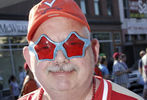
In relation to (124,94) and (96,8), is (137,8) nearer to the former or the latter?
(96,8)

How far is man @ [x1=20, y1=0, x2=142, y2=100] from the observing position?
1.26 metres

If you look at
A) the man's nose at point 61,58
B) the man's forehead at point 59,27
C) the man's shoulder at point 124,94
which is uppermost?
the man's forehead at point 59,27

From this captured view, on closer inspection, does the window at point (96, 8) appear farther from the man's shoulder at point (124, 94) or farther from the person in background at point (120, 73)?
the man's shoulder at point (124, 94)

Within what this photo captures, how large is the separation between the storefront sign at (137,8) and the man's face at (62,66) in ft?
60.6

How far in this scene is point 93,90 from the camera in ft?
4.75

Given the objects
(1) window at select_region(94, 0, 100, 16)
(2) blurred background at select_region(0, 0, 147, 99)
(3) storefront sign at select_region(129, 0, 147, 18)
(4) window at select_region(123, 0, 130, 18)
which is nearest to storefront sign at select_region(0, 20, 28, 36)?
(2) blurred background at select_region(0, 0, 147, 99)

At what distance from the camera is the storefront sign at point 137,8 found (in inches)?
739

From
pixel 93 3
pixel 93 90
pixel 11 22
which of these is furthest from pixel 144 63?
pixel 93 3

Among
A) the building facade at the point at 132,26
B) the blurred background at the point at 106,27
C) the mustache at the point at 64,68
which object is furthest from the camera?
the building facade at the point at 132,26

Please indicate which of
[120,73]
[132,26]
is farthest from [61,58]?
[132,26]

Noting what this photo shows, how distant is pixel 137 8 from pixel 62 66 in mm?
19219

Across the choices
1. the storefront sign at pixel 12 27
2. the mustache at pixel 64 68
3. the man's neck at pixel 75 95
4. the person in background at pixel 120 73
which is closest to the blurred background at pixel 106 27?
the storefront sign at pixel 12 27

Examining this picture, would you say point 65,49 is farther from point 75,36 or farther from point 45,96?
point 45,96

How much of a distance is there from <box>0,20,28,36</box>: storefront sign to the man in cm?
992
